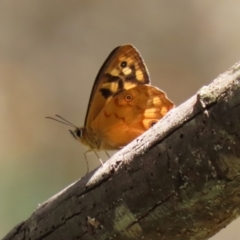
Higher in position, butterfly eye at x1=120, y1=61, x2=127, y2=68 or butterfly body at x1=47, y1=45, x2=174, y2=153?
butterfly eye at x1=120, y1=61, x2=127, y2=68

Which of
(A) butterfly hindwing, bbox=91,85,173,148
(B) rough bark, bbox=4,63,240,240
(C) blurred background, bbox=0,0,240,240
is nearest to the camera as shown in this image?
(B) rough bark, bbox=4,63,240,240

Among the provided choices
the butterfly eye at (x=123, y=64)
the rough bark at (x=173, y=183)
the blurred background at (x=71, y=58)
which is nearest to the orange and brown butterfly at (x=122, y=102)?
the butterfly eye at (x=123, y=64)

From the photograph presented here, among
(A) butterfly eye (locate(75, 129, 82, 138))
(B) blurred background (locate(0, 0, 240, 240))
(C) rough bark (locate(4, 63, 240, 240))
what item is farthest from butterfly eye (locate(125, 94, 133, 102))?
(B) blurred background (locate(0, 0, 240, 240))

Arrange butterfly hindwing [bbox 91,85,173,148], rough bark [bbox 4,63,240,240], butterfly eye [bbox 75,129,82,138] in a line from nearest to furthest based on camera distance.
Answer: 1. rough bark [bbox 4,63,240,240]
2. butterfly hindwing [bbox 91,85,173,148]
3. butterfly eye [bbox 75,129,82,138]

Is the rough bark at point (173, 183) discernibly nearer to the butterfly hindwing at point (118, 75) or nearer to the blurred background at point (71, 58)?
the butterfly hindwing at point (118, 75)

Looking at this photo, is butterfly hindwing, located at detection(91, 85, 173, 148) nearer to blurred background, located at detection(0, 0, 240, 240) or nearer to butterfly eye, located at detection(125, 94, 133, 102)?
butterfly eye, located at detection(125, 94, 133, 102)

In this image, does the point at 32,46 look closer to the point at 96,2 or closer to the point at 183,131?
the point at 96,2

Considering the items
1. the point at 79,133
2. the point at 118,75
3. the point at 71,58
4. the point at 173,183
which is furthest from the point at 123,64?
the point at 71,58

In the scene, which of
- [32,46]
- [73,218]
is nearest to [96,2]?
[32,46]
